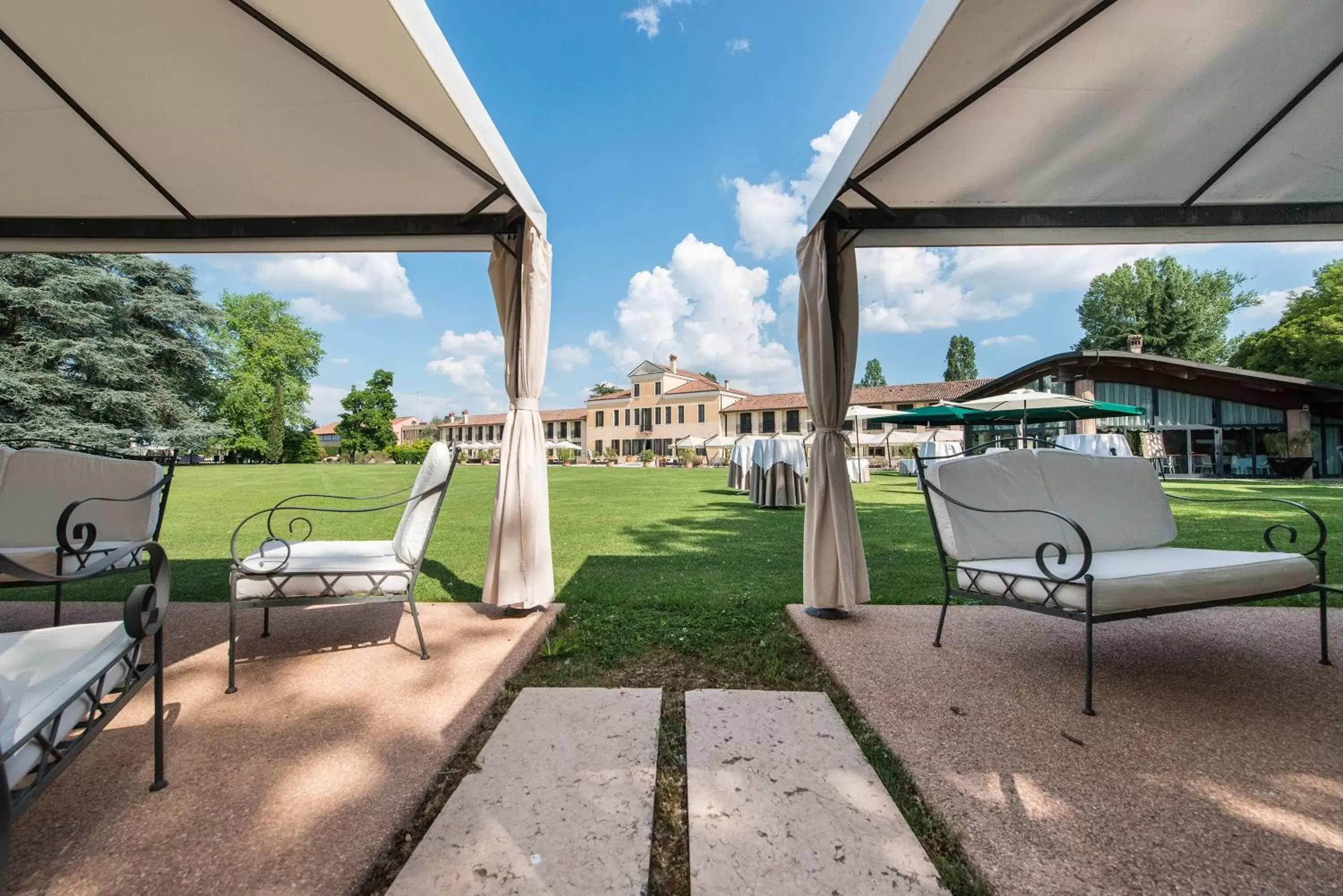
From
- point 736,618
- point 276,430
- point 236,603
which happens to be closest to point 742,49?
point 736,618

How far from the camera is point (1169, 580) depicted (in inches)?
78.6

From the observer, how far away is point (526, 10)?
5.14 metres

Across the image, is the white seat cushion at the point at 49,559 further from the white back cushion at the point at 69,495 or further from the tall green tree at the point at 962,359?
the tall green tree at the point at 962,359

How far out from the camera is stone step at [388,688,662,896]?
1192 millimetres

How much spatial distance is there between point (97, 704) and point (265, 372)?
3924cm

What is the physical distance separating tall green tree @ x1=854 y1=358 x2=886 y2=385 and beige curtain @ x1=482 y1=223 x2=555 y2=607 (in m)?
58.1

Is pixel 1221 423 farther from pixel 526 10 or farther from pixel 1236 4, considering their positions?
pixel 526 10

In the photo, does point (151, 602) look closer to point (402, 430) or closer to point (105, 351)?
point (105, 351)

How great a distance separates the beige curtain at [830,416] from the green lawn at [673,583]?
408mm

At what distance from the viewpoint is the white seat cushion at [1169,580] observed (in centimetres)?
197

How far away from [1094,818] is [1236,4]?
10.0 ft

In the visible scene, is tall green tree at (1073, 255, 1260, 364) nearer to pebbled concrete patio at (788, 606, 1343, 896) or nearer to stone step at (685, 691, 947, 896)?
pebbled concrete patio at (788, 606, 1343, 896)

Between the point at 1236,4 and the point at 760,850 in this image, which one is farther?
the point at 1236,4

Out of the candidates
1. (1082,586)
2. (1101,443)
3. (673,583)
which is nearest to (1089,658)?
(1082,586)
